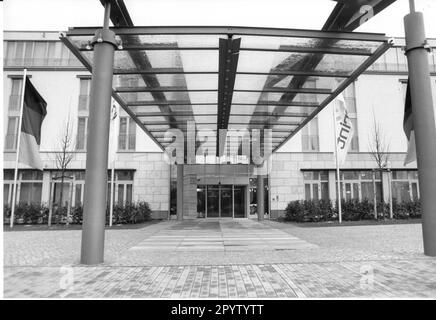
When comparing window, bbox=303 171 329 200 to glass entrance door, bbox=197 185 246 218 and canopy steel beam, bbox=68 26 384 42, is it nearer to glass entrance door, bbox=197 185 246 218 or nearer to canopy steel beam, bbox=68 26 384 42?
glass entrance door, bbox=197 185 246 218

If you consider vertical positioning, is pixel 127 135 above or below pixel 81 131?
below

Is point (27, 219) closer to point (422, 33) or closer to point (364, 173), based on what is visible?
point (422, 33)

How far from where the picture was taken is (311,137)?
27.1 m

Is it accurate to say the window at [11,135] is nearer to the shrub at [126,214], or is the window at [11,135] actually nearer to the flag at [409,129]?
the shrub at [126,214]

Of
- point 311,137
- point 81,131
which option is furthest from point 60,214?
point 311,137

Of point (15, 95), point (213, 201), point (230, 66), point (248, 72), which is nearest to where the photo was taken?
point (230, 66)

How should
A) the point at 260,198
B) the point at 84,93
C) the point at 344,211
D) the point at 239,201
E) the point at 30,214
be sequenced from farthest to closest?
1. the point at 239,201
2. the point at 84,93
3. the point at 260,198
4. the point at 344,211
5. the point at 30,214

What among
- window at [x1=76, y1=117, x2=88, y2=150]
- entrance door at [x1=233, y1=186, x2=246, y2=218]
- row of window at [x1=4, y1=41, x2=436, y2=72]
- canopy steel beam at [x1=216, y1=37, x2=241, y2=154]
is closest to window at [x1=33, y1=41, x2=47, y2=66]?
row of window at [x1=4, y1=41, x2=436, y2=72]

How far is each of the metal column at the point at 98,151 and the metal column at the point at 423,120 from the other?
674cm

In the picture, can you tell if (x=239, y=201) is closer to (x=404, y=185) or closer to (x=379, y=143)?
(x=379, y=143)

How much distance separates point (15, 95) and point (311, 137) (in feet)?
73.4

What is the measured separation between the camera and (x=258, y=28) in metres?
8.18
